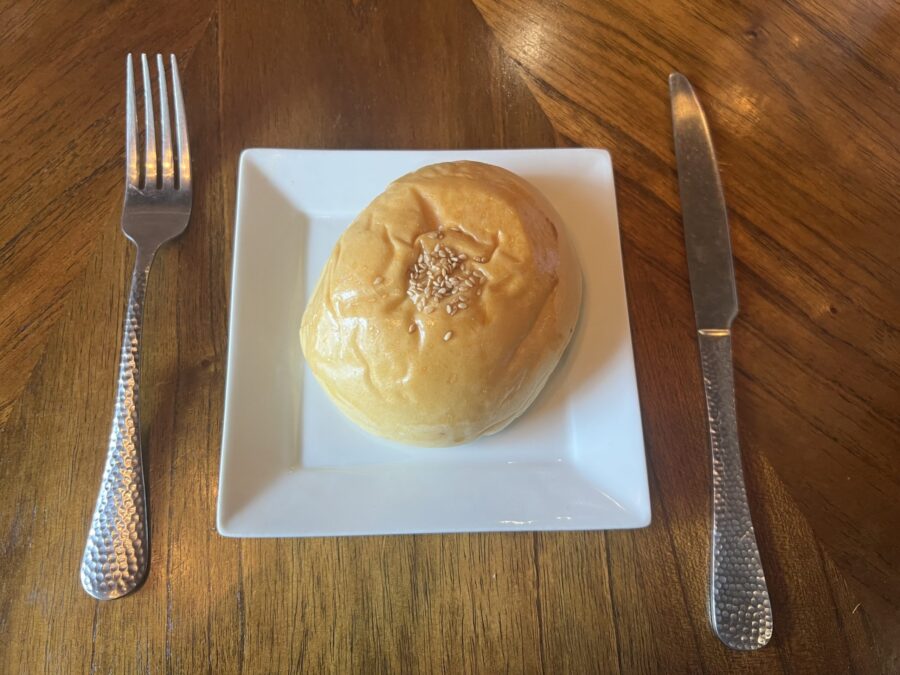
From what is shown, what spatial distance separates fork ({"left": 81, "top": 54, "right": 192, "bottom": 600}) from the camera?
98 centimetres

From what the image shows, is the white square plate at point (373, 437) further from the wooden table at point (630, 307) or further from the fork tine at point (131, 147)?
the fork tine at point (131, 147)

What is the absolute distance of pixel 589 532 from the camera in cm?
106

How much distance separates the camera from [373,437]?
40.3 inches

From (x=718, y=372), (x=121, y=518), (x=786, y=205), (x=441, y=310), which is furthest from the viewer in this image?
(x=786, y=205)

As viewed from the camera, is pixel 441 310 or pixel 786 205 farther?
pixel 786 205

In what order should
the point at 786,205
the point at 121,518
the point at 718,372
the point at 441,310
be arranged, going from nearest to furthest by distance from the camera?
the point at 441,310 → the point at 121,518 → the point at 718,372 → the point at 786,205

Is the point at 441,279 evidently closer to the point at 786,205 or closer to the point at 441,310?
the point at 441,310

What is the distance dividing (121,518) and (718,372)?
1200 millimetres

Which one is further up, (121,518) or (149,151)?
(149,151)

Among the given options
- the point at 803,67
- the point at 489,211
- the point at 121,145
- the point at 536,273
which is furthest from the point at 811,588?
the point at 121,145

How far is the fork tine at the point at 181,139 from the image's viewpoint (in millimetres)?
1197

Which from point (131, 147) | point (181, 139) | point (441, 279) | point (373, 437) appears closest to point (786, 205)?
point (441, 279)

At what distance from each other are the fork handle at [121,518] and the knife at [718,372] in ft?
3.52

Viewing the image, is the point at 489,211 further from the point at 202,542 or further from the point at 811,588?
the point at 811,588
